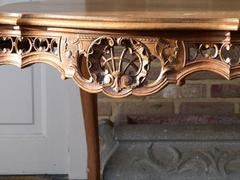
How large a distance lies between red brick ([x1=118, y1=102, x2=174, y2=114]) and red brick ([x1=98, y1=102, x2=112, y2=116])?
35 millimetres

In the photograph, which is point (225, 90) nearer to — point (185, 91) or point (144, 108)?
point (185, 91)

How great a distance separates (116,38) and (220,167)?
0.80 metres

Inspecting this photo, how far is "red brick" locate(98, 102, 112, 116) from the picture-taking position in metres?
1.66

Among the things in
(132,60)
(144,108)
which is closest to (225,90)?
(144,108)

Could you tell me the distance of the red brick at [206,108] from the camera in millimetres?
1636

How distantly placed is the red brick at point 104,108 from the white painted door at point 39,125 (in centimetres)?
12

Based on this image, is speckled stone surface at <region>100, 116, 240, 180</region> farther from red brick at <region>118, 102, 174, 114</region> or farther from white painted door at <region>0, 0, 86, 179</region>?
white painted door at <region>0, 0, 86, 179</region>

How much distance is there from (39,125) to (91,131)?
16.4 inches

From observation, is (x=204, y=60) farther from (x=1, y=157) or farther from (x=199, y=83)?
(x=1, y=157)

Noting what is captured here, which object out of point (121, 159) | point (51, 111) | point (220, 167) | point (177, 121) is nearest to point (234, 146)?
point (220, 167)

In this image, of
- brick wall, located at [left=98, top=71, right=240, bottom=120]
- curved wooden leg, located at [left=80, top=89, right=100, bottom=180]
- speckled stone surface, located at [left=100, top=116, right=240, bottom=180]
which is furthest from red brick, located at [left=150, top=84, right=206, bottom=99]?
curved wooden leg, located at [left=80, top=89, right=100, bottom=180]

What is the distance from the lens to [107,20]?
29.7 inches

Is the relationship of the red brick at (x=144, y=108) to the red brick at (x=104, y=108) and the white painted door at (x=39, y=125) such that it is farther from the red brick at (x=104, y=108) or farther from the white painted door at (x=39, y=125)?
the white painted door at (x=39, y=125)

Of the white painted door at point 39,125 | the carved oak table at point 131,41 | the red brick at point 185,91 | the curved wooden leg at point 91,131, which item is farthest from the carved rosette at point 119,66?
the white painted door at point 39,125
